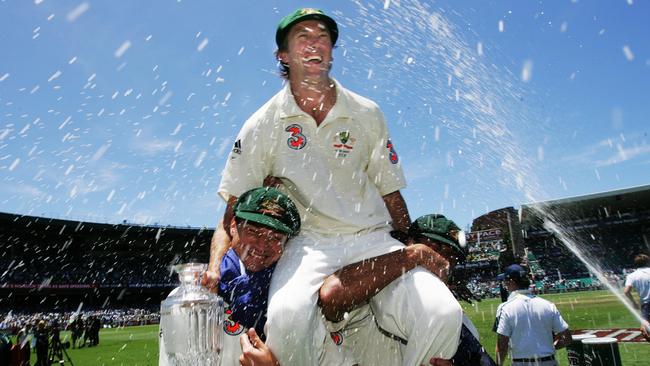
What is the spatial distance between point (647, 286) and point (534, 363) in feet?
12.8

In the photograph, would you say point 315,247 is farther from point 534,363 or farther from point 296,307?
point 534,363

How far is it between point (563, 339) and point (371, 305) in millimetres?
5468

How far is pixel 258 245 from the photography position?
1.95 meters

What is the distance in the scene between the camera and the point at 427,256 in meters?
1.94

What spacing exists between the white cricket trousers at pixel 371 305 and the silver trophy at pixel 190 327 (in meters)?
0.21

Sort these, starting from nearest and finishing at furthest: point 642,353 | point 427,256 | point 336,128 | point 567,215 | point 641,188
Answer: point 427,256 → point 336,128 → point 642,353 → point 641,188 → point 567,215

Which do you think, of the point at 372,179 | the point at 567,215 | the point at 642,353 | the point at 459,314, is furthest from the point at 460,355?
the point at 567,215

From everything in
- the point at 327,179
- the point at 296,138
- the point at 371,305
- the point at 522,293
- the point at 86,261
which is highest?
the point at 296,138

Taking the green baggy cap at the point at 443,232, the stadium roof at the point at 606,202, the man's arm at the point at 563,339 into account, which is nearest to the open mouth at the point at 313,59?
the green baggy cap at the point at 443,232

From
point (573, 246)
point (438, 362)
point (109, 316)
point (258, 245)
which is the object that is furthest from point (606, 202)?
point (258, 245)

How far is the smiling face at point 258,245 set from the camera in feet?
6.33

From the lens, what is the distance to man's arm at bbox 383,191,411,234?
2598 millimetres

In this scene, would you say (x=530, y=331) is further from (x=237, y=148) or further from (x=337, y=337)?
(x=237, y=148)

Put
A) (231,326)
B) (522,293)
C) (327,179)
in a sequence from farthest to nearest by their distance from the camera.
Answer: (522,293) < (327,179) < (231,326)
